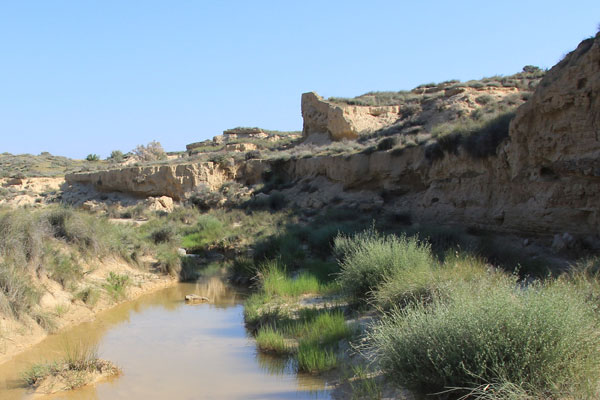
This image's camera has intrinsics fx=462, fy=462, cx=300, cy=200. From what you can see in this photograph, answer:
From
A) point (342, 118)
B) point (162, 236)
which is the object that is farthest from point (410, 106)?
point (162, 236)

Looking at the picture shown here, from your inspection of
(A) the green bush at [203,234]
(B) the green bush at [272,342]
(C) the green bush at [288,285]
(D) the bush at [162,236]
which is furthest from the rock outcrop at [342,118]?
(B) the green bush at [272,342]

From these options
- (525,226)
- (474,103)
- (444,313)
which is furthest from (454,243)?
(474,103)

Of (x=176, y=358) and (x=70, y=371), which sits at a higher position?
(x=70, y=371)

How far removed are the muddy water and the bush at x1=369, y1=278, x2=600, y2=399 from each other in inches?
71.4

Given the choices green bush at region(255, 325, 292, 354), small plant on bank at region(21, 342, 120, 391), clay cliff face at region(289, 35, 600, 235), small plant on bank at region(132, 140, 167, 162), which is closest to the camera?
small plant on bank at region(21, 342, 120, 391)

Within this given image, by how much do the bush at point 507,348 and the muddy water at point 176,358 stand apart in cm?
181

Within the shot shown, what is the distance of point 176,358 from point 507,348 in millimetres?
5310

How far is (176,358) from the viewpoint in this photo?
739 centimetres

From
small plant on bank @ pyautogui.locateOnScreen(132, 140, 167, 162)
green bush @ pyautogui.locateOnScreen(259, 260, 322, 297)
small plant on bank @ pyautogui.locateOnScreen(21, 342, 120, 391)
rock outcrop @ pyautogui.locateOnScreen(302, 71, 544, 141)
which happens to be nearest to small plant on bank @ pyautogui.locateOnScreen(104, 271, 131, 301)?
green bush @ pyautogui.locateOnScreen(259, 260, 322, 297)

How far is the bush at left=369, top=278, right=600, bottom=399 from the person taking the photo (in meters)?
3.70

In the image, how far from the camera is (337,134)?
102 feet

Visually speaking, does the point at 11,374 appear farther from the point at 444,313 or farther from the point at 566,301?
the point at 566,301

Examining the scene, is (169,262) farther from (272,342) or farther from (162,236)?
(272,342)

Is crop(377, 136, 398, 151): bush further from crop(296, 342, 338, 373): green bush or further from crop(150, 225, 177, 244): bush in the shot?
crop(296, 342, 338, 373): green bush
